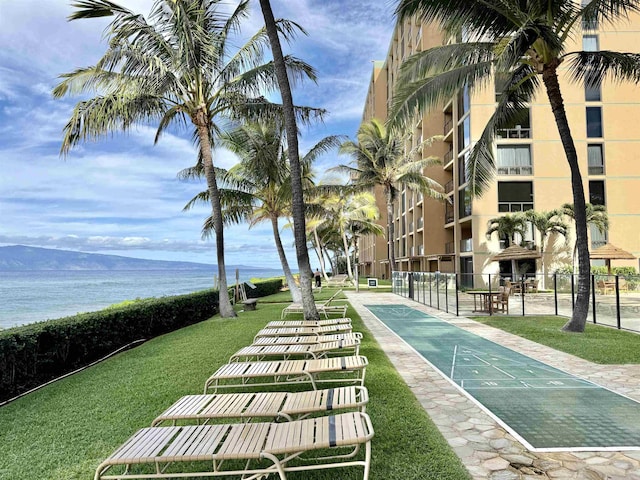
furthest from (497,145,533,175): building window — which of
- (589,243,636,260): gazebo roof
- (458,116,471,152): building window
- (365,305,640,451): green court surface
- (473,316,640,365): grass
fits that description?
(365,305,640,451): green court surface

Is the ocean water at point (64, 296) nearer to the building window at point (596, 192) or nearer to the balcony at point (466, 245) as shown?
the balcony at point (466, 245)

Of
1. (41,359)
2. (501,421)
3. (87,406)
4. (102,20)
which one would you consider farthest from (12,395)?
(102,20)

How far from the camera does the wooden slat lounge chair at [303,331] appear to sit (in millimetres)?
7723

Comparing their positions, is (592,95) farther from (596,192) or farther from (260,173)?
(260,173)

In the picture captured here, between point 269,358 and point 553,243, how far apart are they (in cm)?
2220

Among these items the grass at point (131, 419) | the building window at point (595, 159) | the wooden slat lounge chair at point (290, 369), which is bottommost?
the grass at point (131, 419)

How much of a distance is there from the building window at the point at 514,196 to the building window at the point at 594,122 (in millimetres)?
4535

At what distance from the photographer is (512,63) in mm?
8289

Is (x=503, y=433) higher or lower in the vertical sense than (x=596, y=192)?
lower

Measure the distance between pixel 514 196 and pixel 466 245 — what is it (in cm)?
397

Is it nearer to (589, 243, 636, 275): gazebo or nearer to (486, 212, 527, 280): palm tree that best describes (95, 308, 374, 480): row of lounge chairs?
(589, 243, 636, 275): gazebo

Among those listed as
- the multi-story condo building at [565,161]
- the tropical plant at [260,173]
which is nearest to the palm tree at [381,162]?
the multi-story condo building at [565,161]

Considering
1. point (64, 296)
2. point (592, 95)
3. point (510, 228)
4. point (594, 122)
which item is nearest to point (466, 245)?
point (510, 228)

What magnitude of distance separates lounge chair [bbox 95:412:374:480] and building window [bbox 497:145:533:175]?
25365mm
